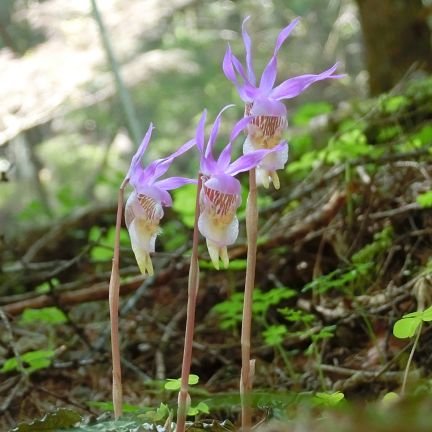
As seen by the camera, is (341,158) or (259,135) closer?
(259,135)

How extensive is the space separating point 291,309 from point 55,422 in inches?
46.2

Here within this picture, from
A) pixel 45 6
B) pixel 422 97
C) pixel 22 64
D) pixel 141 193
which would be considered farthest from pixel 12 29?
pixel 141 193

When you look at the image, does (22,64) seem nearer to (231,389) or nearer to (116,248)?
(231,389)

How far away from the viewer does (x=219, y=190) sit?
1249mm

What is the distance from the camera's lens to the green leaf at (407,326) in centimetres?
148

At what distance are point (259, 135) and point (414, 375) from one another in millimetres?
837

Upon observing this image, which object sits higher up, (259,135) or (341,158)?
(259,135)

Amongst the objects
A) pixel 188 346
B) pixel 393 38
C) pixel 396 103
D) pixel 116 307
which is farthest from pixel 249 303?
pixel 393 38

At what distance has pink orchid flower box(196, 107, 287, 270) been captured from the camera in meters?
1.25

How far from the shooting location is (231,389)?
7.79 ft

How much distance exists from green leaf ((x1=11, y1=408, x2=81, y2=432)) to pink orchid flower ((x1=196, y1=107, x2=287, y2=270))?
398 mm

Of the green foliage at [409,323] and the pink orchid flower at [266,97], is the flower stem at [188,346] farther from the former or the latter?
the green foliage at [409,323]

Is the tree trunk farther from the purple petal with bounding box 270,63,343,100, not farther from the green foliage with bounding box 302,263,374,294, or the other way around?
the purple petal with bounding box 270,63,343,100

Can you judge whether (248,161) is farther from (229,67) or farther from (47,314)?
(47,314)
